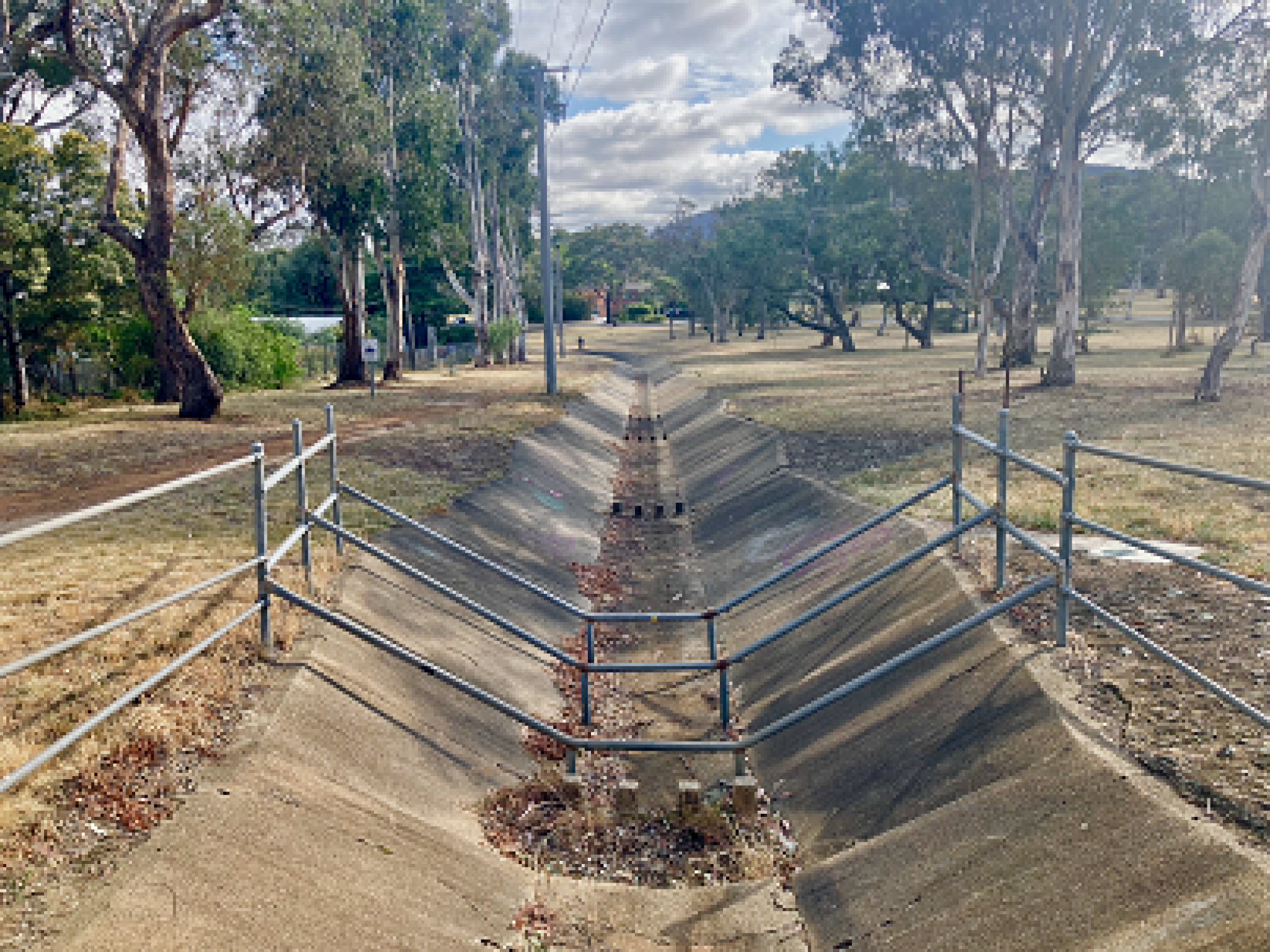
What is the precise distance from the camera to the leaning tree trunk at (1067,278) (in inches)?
1037

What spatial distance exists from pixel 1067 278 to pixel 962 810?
23840 mm

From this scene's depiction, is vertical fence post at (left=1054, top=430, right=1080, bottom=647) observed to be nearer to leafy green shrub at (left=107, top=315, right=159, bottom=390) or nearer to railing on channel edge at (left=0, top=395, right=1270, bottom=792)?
railing on channel edge at (left=0, top=395, right=1270, bottom=792)

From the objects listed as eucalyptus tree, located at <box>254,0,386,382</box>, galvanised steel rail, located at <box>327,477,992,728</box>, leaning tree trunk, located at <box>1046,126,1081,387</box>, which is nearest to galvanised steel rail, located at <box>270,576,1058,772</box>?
galvanised steel rail, located at <box>327,477,992,728</box>

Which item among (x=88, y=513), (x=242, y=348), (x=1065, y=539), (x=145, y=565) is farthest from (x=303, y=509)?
(x=242, y=348)

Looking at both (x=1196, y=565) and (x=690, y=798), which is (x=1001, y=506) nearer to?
(x=1196, y=565)

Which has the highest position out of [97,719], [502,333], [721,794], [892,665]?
[502,333]

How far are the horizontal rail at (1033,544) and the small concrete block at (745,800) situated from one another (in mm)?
2342

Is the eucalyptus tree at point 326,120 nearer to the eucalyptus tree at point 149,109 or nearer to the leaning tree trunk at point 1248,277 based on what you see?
the eucalyptus tree at point 149,109

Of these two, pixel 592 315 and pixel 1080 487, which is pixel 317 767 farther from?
pixel 592 315

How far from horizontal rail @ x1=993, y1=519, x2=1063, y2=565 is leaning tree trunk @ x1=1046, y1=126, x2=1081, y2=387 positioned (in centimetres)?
2026

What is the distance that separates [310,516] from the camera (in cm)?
781

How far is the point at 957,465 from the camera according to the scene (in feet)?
30.1

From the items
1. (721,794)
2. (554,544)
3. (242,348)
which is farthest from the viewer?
(242,348)

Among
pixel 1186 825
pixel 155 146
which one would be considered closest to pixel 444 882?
pixel 1186 825
